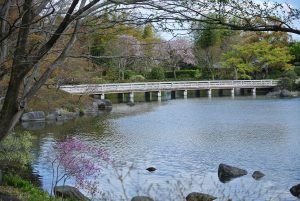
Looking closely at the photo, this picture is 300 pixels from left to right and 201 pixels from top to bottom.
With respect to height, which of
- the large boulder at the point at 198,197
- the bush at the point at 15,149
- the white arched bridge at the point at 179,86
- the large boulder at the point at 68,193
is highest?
the white arched bridge at the point at 179,86

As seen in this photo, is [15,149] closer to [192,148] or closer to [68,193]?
[68,193]

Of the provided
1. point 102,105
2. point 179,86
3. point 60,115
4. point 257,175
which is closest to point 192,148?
point 257,175

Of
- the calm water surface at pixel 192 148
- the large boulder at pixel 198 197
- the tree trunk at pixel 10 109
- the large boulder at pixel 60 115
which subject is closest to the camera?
the tree trunk at pixel 10 109

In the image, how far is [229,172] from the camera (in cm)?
1130

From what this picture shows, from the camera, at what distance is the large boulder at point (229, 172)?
11.2m

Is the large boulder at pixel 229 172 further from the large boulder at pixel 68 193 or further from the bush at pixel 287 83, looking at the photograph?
the bush at pixel 287 83

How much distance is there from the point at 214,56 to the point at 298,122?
2537 centimetres

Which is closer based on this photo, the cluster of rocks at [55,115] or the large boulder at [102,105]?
the cluster of rocks at [55,115]

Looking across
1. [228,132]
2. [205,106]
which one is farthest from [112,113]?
[228,132]

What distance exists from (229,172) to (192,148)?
389cm

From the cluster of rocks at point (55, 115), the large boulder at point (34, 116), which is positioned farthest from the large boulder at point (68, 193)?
the large boulder at point (34, 116)

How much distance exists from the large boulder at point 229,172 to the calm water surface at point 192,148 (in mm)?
189

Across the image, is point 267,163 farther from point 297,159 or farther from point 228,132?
point 228,132

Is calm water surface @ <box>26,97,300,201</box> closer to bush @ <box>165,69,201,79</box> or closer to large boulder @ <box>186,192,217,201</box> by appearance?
large boulder @ <box>186,192,217,201</box>
